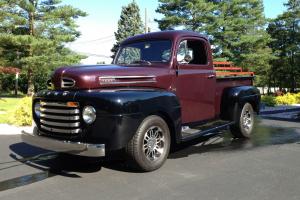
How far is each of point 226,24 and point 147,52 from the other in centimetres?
2933

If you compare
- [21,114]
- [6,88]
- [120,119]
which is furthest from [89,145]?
[6,88]

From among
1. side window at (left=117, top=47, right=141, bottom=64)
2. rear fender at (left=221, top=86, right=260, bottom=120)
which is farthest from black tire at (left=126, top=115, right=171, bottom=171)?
rear fender at (left=221, top=86, right=260, bottom=120)

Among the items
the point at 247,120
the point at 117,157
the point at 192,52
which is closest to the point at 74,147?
the point at 117,157

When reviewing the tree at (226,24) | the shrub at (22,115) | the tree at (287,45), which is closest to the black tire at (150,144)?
the shrub at (22,115)

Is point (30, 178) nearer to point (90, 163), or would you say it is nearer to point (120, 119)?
point (90, 163)

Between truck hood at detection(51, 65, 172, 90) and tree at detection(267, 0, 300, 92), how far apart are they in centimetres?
3678

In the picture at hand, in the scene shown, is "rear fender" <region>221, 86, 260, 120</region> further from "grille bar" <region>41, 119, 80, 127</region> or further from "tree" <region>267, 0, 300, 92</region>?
"tree" <region>267, 0, 300, 92</region>

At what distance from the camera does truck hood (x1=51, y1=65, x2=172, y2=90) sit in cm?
575

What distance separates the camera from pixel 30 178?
570 centimetres

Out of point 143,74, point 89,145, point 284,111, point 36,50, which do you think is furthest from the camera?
point 36,50

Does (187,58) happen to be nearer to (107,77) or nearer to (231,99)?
(107,77)

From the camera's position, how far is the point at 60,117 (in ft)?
18.7

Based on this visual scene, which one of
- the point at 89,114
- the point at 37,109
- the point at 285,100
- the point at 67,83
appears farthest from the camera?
the point at 285,100

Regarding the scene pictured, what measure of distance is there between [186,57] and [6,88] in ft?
102
